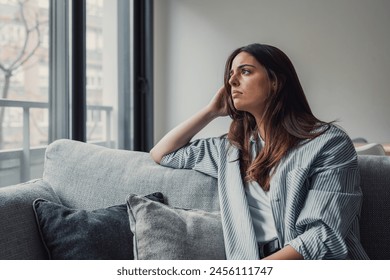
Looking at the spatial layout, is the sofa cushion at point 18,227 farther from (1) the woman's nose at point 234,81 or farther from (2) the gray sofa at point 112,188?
(1) the woman's nose at point 234,81

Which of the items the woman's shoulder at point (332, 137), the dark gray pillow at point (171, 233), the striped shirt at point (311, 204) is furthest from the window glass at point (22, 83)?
the woman's shoulder at point (332, 137)

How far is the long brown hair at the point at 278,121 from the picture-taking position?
1160mm

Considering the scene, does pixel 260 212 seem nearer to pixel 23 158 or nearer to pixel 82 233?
pixel 82 233

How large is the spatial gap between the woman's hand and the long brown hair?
6.1 inches

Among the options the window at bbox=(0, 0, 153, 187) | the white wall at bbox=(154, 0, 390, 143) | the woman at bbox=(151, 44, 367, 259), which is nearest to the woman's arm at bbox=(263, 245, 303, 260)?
the woman at bbox=(151, 44, 367, 259)

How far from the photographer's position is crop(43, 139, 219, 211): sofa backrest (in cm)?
126

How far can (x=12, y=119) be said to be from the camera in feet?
6.56

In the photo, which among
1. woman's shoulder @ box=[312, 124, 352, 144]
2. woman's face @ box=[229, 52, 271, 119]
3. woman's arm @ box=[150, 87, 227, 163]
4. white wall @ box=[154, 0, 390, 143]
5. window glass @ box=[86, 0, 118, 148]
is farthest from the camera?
white wall @ box=[154, 0, 390, 143]

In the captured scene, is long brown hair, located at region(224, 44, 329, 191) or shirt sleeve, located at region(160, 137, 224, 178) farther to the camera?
shirt sleeve, located at region(160, 137, 224, 178)

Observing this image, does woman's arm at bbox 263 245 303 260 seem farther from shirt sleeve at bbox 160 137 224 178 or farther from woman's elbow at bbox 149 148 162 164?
woman's elbow at bbox 149 148 162 164

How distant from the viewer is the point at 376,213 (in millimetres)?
1151
